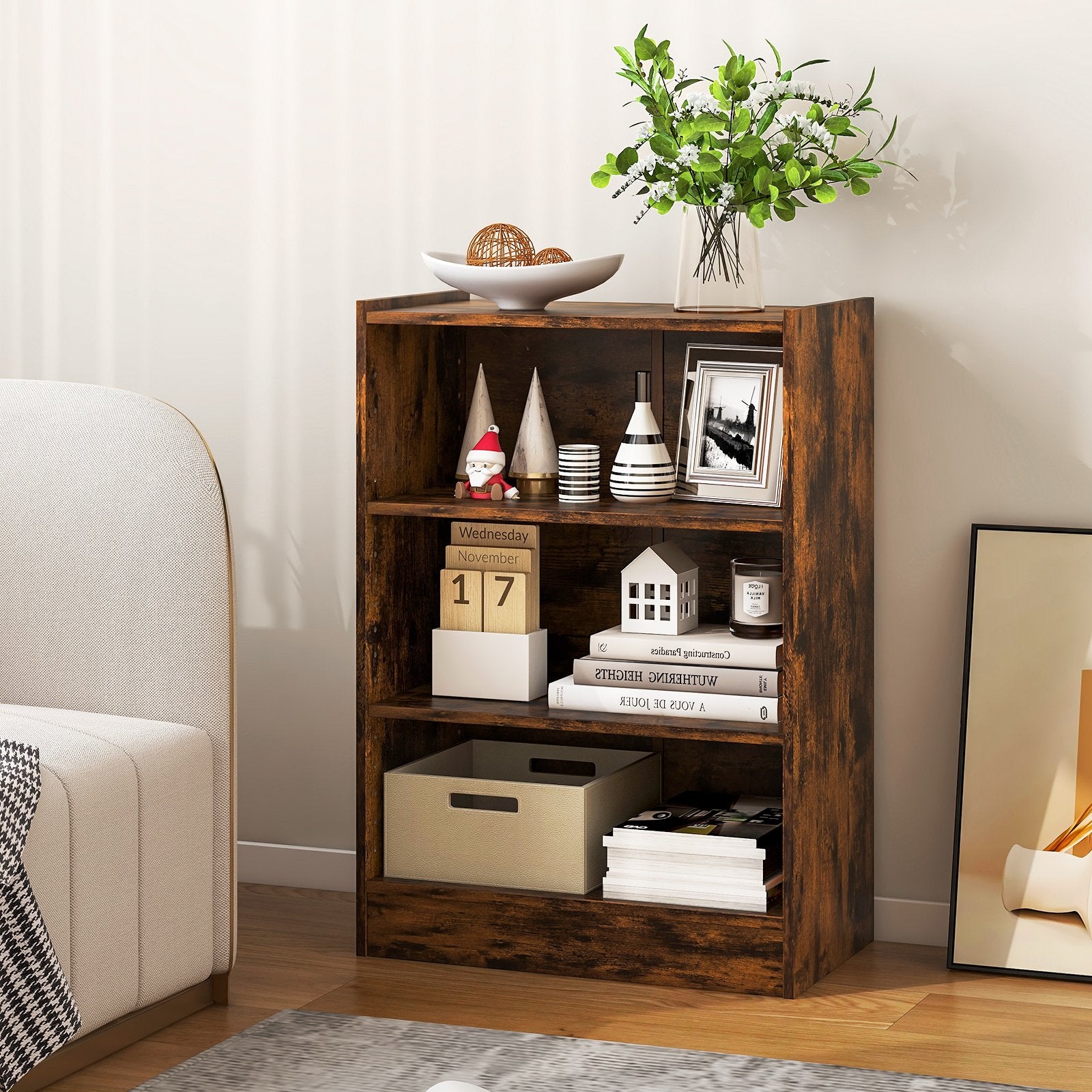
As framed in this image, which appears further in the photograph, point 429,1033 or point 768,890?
point 768,890

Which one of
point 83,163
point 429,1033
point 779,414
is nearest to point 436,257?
point 779,414

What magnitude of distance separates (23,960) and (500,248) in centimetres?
124

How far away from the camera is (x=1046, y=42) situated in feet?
8.67

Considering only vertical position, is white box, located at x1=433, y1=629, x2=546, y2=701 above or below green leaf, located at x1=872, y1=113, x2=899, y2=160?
below

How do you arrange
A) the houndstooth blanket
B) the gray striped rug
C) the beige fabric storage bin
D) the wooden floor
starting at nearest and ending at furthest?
the houndstooth blanket → the gray striped rug → the wooden floor → the beige fabric storage bin

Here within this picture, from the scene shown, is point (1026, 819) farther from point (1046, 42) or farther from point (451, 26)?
point (451, 26)

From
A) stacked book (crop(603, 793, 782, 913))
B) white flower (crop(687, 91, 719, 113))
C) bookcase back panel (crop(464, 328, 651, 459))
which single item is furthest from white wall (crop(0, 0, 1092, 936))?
stacked book (crop(603, 793, 782, 913))

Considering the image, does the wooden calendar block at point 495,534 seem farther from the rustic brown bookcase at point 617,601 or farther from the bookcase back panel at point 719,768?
the bookcase back panel at point 719,768

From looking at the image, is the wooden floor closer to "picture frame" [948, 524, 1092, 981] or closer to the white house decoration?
"picture frame" [948, 524, 1092, 981]

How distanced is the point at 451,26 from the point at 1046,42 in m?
0.98

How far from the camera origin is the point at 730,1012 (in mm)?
2492

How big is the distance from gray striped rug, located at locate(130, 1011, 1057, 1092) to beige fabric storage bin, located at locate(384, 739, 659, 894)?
1.14ft

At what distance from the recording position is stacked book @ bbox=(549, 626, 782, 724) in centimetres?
256

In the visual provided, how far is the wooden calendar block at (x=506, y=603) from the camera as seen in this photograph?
2736 mm
